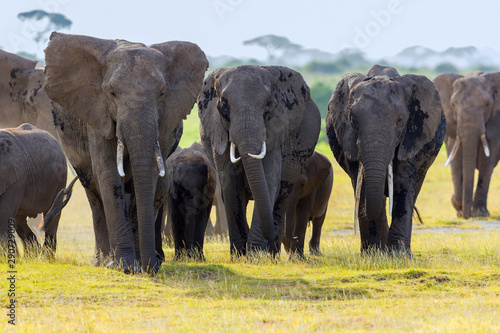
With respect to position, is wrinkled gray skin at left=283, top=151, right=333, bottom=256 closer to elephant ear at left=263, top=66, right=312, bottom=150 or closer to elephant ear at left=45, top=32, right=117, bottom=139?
elephant ear at left=263, top=66, right=312, bottom=150

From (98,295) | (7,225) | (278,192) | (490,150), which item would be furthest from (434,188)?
(98,295)

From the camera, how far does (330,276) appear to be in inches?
418

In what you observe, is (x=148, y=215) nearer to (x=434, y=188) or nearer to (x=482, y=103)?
(x=482, y=103)

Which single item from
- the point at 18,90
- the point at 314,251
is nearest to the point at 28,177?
the point at 314,251

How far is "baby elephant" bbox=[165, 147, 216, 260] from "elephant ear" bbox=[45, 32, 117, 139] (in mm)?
3194

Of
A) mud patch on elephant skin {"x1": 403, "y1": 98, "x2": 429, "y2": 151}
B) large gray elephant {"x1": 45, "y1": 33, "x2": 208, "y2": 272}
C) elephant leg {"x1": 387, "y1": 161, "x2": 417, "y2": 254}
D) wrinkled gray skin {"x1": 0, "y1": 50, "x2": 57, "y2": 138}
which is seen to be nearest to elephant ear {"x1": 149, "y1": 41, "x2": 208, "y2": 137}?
large gray elephant {"x1": 45, "y1": 33, "x2": 208, "y2": 272}

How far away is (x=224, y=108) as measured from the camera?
12477mm

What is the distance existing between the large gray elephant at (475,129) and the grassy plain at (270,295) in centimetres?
941

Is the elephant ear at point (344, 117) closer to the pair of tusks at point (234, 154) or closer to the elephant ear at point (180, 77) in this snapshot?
the pair of tusks at point (234, 154)

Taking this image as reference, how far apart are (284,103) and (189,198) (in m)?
2.28

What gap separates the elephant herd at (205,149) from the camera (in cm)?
1067

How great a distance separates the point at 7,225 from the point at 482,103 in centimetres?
1441

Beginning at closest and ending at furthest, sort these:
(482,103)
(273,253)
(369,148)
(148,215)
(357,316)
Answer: (357,316)
(148,215)
(369,148)
(273,253)
(482,103)

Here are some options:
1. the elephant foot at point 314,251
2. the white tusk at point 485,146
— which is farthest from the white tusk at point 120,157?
the white tusk at point 485,146
